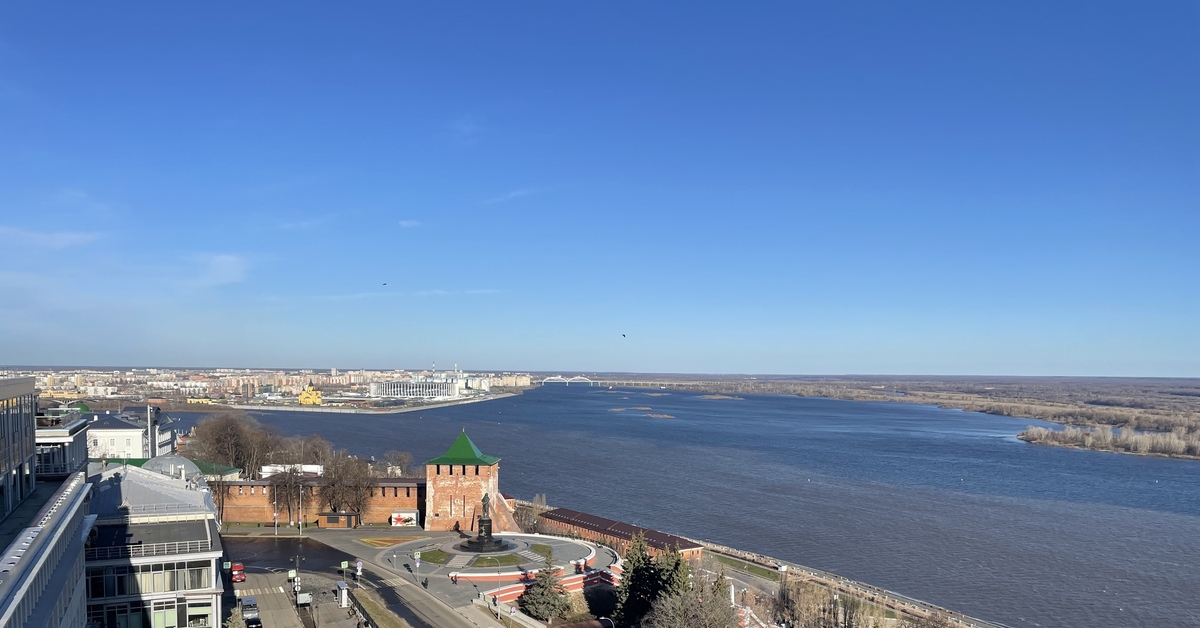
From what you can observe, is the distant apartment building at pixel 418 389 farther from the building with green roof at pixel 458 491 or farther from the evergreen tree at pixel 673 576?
the evergreen tree at pixel 673 576

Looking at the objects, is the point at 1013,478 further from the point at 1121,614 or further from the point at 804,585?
the point at 804,585

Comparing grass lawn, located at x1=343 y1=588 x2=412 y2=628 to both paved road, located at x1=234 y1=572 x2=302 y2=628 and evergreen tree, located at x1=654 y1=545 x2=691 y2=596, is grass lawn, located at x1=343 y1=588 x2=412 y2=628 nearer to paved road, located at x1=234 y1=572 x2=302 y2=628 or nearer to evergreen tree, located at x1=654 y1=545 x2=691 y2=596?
paved road, located at x1=234 y1=572 x2=302 y2=628

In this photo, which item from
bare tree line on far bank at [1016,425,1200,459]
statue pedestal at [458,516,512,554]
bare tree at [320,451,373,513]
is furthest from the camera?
bare tree line on far bank at [1016,425,1200,459]

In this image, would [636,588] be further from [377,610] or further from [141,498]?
[141,498]

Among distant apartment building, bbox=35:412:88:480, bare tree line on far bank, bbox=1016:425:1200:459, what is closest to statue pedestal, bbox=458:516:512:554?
distant apartment building, bbox=35:412:88:480

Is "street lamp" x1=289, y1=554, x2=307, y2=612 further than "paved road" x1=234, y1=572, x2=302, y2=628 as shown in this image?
Yes

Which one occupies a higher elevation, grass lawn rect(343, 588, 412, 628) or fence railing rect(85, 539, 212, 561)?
fence railing rect(85, 539, 212, 561)

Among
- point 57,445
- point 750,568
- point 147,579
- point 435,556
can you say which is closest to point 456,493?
point 435,556
